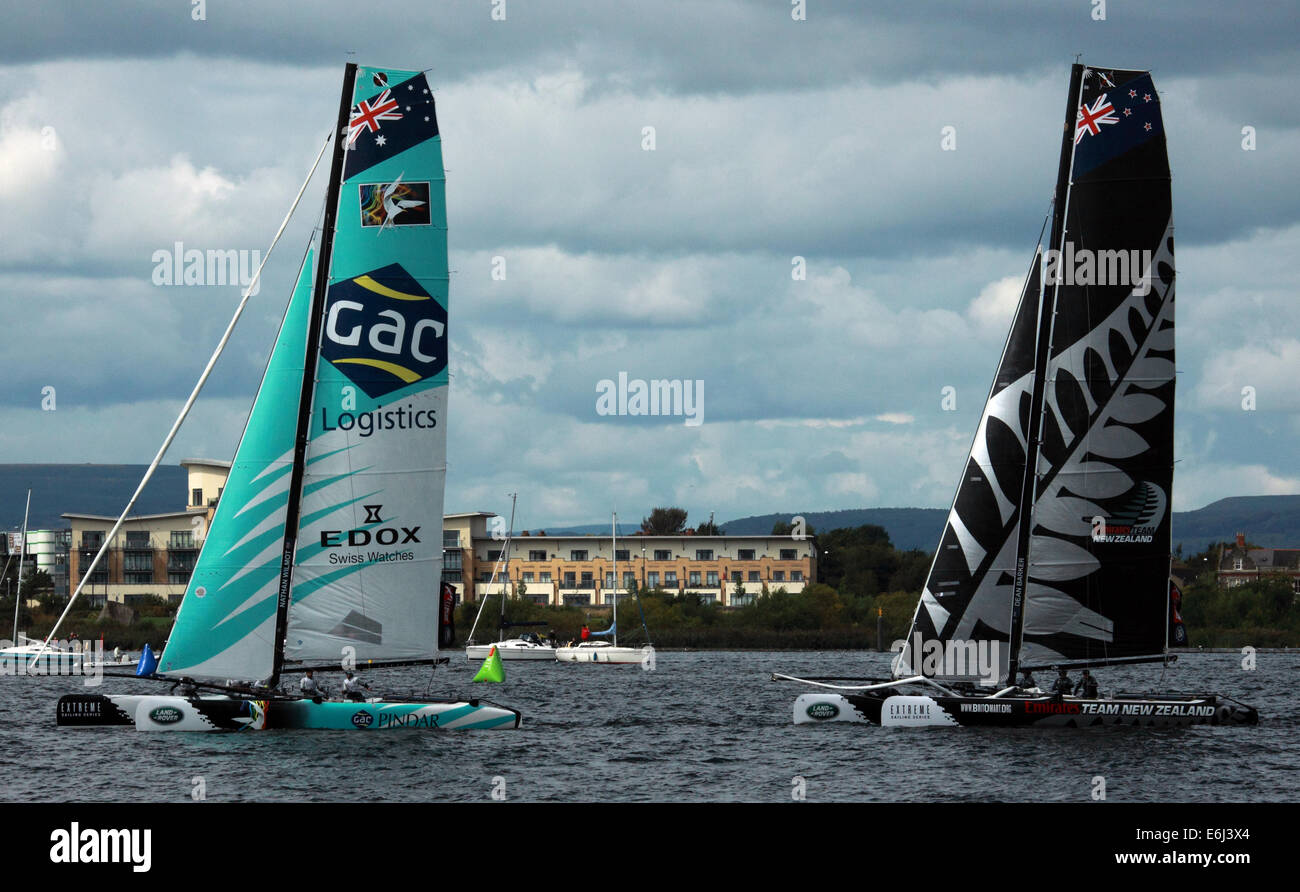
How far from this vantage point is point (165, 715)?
3175 cm

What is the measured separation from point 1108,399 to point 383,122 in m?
17.0

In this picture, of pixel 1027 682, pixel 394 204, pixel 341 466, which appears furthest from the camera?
pixel 1027 682

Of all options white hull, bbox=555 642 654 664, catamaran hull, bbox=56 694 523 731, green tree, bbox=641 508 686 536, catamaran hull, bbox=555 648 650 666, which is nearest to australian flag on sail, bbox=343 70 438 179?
catamaran hull, bbox=56 694 523 731

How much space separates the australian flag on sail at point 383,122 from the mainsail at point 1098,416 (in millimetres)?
14003

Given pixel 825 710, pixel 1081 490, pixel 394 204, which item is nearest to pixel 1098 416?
pixel 1081 490

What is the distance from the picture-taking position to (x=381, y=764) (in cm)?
2847

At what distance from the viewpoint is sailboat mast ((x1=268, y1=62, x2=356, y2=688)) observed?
31.4 metres

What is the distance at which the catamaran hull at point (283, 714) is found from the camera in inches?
1220

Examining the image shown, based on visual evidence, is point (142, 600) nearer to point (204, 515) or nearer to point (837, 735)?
point (204, 515)

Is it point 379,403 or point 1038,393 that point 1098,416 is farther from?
point 379,403

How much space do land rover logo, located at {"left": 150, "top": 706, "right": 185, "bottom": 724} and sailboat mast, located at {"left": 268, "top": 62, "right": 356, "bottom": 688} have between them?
2030 millimetres

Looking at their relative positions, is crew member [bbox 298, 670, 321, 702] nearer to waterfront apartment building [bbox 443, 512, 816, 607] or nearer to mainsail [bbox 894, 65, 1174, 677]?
mainsail [bbox 894, 65, 1174, 677]

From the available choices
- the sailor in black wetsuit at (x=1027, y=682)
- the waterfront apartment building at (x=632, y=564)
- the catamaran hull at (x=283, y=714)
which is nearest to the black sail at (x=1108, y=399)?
the sailor in black wetsuit at (x=1027, y=682)
